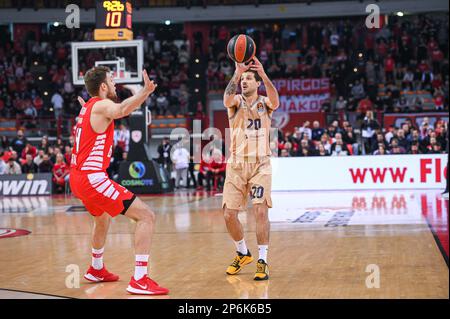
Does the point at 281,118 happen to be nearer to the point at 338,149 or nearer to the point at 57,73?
the point at 338,149

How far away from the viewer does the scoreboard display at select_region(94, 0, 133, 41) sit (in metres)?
19.5

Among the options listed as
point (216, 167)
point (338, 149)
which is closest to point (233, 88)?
point (338, 149)

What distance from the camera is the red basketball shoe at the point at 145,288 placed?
6.48 metres

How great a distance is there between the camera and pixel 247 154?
7.77 meters

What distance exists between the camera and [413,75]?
102ft

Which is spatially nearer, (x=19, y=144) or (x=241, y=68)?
(x=241, y=68)

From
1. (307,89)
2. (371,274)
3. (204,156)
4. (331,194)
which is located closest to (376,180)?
(331,194)

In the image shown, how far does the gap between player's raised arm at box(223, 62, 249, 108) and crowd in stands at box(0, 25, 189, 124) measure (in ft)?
75.4

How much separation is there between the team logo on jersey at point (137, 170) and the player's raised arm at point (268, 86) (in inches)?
555

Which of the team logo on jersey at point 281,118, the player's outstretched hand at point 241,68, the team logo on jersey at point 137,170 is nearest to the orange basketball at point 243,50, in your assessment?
the player's outstretched hand at point 241,68

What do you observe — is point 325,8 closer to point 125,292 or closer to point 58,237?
point 58,237

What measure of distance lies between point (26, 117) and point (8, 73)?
3717mm

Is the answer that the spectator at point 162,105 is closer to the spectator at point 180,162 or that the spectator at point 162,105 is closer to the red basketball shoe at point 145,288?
the spectator at point 180,162

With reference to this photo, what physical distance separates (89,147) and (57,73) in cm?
2781
